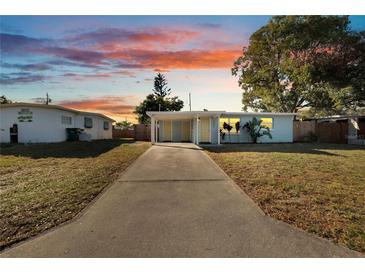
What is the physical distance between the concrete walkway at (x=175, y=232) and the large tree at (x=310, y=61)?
1902 centimetres

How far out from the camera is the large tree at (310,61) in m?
19.4

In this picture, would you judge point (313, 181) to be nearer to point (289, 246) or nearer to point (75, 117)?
point (289, 246)

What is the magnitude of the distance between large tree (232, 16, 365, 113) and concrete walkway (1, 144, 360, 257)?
62.4 ft

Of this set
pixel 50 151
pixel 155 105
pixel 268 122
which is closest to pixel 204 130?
pixel 268 122

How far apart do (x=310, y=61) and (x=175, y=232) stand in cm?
2199

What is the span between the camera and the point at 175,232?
304cm

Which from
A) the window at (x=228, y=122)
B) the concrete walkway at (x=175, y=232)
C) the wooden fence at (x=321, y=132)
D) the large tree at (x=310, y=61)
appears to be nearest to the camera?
the concrete walkway at (x=175, y=232)

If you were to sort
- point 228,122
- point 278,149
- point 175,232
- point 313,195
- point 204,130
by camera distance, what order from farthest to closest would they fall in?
point 204,130, point 228,122, point 278,149, point 313,195, point 175,232

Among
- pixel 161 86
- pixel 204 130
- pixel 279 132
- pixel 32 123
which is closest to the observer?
pixel 32 123

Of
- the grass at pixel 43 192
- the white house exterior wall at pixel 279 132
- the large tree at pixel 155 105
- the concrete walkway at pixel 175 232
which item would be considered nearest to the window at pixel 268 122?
the white house exterior wall at pixel 279 132

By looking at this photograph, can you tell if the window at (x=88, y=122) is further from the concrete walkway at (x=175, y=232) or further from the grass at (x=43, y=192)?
the concrete walkway at (x=175, y=232)

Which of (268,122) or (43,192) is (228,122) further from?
(43,192)

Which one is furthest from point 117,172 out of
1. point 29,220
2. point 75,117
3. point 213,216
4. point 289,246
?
point 75,117

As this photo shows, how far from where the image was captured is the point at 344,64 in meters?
19.5
